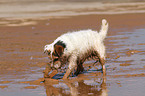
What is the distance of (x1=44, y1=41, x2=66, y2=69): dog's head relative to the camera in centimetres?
815

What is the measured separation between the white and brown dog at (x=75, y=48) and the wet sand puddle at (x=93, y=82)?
0.42 m

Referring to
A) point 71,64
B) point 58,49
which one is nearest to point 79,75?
point 71,64

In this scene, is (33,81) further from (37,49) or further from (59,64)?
(37,49)

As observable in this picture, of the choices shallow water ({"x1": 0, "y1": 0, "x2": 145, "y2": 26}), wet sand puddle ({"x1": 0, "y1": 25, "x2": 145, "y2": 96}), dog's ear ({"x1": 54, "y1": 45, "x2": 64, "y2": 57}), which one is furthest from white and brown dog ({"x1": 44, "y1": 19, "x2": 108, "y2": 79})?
shallow water ({"x1": 0, "y1": 0, "x2": 145, "y2": 26})

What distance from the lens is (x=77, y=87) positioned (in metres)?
8.01

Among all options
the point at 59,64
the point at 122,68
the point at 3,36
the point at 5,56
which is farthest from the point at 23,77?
the point at 3,36

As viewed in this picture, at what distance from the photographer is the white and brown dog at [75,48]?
27.0ft

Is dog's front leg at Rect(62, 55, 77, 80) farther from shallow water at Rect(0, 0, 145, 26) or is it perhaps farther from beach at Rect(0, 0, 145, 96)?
shallow water at Rect(0, 0, 145, 26)

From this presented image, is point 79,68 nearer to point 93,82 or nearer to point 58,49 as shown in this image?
point 93,82

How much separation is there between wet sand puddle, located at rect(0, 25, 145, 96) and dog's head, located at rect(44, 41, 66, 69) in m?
0.53

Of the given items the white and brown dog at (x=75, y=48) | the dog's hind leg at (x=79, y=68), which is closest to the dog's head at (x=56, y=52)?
the white and brown dog at (x=75, y=48)

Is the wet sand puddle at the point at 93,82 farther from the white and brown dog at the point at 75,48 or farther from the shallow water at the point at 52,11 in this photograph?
the shallow water at the point at 52,11

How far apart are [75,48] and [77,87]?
1.12 meters

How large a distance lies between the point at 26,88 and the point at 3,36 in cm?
1126
